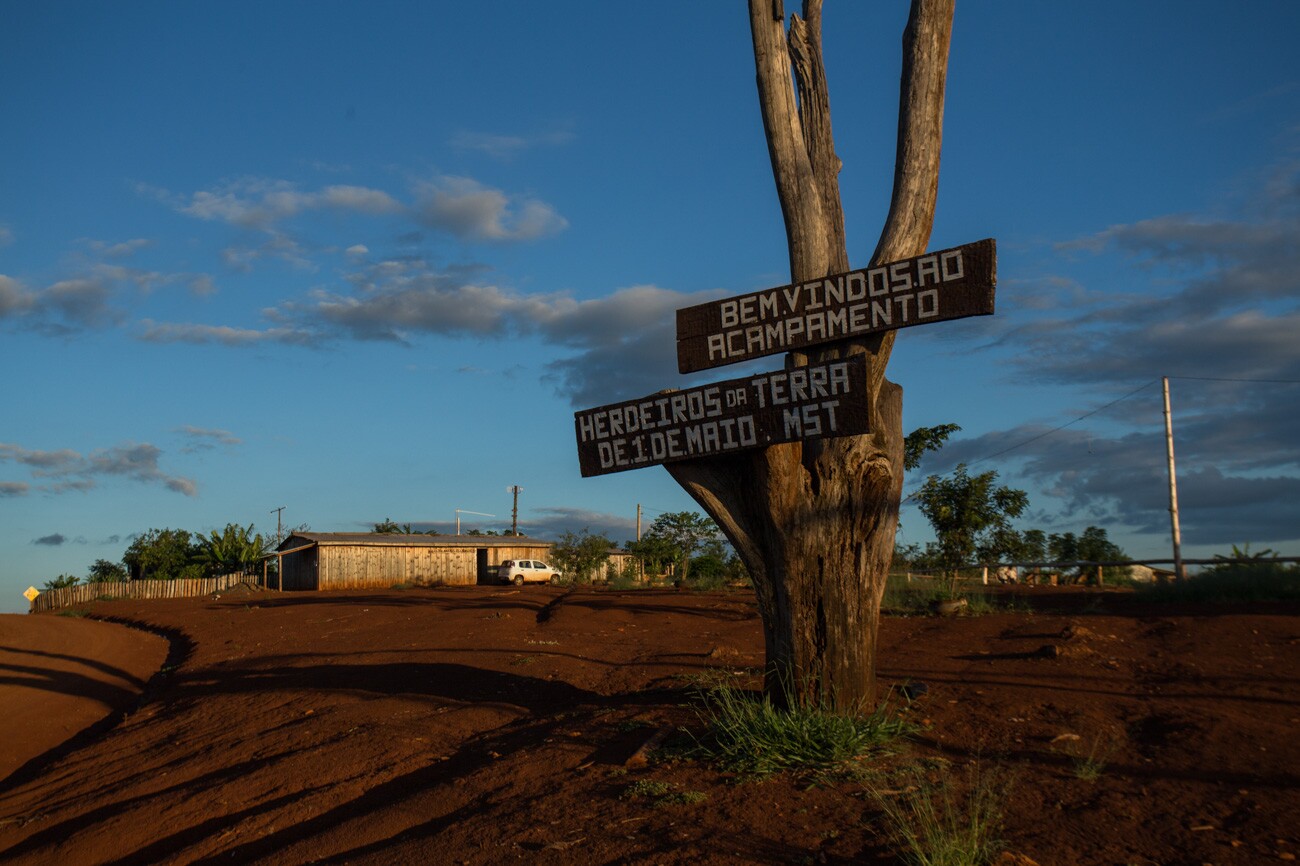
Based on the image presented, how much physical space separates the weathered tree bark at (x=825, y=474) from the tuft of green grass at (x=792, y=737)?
1.14ft

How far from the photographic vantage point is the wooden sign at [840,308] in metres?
6.55

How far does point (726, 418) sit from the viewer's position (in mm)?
7176

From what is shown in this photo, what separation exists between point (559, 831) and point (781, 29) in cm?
615

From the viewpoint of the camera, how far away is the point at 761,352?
24.0 ft

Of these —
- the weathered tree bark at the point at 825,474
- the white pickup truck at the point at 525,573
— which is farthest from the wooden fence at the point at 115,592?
the weathered tree bark at the point at 825,474

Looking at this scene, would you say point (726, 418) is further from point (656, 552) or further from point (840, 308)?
point (656, 552)

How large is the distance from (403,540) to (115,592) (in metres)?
12.7

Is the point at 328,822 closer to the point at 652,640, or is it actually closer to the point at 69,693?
the point at 652,640

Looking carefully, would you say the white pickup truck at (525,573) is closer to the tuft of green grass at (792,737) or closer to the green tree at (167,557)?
the green tree at (167,557)

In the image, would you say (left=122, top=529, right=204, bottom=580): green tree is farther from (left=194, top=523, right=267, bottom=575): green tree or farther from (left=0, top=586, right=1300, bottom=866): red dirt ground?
(left=0, top=586, right=1300, bottom=866): red dirt ground

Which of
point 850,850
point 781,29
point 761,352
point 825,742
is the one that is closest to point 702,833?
point 850,850

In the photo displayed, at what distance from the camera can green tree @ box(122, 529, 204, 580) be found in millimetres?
52656

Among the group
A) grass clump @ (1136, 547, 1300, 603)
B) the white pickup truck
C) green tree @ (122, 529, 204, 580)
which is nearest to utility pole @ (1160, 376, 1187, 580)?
grass clump @ (1136, 547, 1300, 603)

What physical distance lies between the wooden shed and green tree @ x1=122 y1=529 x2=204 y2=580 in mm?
6372
